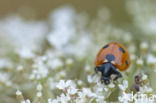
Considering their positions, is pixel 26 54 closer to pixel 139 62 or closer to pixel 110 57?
pixel 110 57

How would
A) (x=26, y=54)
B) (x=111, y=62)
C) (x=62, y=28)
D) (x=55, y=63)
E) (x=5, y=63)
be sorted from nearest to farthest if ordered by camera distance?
(x=111, y=62) < (x=55, y=63) < (x=26, y=54) < (x=5, y=63) < (x=62, y=28)

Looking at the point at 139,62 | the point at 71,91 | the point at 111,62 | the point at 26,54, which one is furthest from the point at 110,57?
the point at 26,54

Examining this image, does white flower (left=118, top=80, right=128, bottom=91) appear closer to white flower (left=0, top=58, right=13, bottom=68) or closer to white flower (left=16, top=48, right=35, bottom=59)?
white flower (left=16, top=48, right=35, bottom=59)

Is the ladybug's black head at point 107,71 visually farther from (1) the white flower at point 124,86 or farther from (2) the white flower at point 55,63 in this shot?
(2) the white flower at point 55,63

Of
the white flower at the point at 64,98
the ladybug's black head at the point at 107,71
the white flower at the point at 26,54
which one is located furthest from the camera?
the white flower at the point at 26,54

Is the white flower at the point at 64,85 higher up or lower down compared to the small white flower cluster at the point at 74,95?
higher up

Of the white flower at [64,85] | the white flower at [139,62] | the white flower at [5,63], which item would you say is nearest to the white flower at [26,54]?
the white flower at [5,63]

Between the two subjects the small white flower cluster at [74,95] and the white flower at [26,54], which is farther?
the white flower at [26,54]

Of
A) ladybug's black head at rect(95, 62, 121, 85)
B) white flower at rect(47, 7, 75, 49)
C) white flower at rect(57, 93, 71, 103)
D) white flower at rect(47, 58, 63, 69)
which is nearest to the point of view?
white flower at rect(57, 93, 71, 103)

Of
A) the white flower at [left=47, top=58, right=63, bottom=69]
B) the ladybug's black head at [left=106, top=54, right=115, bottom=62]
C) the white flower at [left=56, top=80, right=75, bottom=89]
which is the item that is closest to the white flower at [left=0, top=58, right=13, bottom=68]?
the white flower at [left=47, top=58, right=63, bottom=69]

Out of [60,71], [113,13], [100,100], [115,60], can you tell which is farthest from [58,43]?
[113,13]

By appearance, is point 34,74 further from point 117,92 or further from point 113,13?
point 113,13
